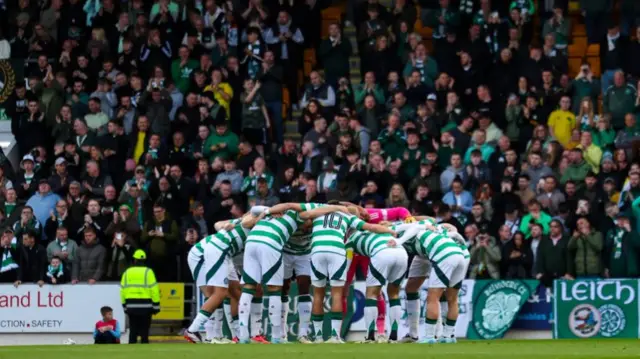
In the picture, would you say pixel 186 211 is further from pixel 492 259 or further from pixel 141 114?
pixel 492 259

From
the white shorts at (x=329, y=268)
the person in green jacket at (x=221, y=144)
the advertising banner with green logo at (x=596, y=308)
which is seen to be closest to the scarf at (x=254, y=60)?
the person in green jacket at (x=221, y=144)

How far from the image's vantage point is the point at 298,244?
26.1 meters

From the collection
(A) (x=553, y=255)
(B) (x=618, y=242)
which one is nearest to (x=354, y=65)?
(A) (x=553, y=255)

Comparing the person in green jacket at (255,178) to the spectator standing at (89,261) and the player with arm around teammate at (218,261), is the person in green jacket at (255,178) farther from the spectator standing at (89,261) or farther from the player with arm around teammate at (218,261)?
the player with arm around teammate at (218,261)

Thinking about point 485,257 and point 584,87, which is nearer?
point 485,257

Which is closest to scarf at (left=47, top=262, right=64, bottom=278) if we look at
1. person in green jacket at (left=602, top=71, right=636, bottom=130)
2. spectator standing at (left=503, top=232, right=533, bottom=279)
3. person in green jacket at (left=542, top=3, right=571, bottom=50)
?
spectator standing at (left=503, top=232, right=533, bottom=279)

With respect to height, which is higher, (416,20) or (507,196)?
(416,20)

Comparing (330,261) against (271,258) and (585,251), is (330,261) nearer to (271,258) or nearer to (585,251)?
(271,258)

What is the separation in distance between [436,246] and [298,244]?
232 cm

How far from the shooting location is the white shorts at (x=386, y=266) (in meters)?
24.9

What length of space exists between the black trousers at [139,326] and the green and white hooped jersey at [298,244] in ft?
13.4

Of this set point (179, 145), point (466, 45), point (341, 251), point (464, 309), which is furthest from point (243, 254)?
point (466, 45)

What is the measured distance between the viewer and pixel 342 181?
3189 centimetres

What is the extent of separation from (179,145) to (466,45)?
21.0ft
